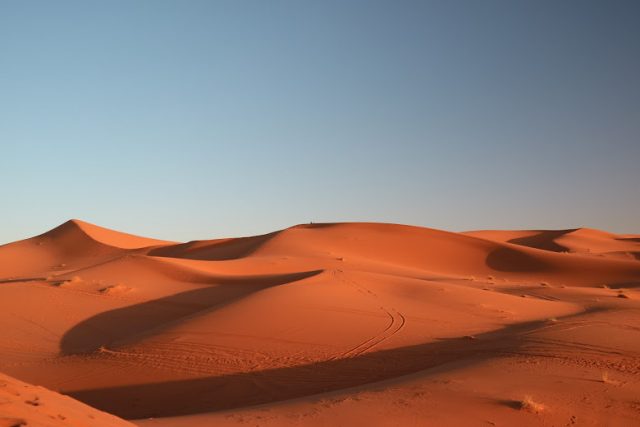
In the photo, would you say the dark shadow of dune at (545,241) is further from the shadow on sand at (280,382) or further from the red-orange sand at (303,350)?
the shadow on sand at (280,382)

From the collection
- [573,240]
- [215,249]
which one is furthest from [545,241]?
[215,249]

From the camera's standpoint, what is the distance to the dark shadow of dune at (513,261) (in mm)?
29922

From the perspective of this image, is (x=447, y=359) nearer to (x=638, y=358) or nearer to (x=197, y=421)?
(x=638, y=358)

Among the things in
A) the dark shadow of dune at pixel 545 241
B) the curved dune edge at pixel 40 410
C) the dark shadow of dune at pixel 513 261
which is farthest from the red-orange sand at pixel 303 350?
the dark shadow of dune at pixel 545 241

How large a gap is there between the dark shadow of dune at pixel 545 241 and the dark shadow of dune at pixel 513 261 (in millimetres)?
13004

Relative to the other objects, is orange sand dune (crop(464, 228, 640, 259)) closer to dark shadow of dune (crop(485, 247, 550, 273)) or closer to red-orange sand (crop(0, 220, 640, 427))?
dark shadow of dune (crop(485, 247, 550, 273))

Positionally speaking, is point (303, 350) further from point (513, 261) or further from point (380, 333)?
point (513, 261)

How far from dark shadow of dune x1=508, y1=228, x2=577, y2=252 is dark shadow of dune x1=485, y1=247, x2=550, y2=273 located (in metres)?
13.0

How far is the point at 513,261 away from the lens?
101 feet

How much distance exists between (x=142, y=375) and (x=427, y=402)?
20.0 feet

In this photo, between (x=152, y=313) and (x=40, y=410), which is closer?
(x=40, y=410)

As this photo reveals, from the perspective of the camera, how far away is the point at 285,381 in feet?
32.9

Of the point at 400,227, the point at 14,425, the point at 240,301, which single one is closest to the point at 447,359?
the point at 240,301

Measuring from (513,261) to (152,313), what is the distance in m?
20.5
